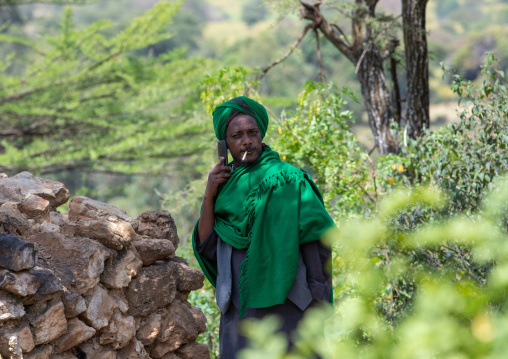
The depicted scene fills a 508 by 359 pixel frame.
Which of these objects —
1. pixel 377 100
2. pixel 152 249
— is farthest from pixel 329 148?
pixel 152 249

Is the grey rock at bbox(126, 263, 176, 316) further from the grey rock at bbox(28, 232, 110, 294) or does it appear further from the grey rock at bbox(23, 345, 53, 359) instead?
the grey rock at bbox(23, 345, 53, 359)

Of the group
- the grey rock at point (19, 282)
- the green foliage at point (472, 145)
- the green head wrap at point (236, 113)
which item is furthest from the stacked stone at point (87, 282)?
the green foliage at point (472, 145)

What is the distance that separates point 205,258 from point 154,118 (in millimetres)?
12044

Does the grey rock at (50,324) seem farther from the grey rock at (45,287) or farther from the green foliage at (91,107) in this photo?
the green foliage at (91,107)

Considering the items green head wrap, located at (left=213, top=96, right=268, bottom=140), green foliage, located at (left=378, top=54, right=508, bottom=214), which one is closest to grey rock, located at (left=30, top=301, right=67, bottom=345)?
green head wrap, located at (left=213, top=96, right=268, bottom=140)

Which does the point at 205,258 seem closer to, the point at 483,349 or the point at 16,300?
the point at 16,300

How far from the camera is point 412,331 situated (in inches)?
29.8

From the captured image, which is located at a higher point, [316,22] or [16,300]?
[316,22]

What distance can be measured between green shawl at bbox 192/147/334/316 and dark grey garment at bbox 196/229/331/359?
0.05m

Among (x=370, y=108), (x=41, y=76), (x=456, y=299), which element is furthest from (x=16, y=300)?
(x=41, y=76)

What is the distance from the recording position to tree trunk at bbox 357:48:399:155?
5.07m

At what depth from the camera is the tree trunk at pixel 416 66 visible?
4.66 m

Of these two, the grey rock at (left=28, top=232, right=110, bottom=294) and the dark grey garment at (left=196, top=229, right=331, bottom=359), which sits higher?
the grey rock at (left=28, top=232, right=110, bottom=294)

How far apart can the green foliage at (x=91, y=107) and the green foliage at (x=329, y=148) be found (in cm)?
640
